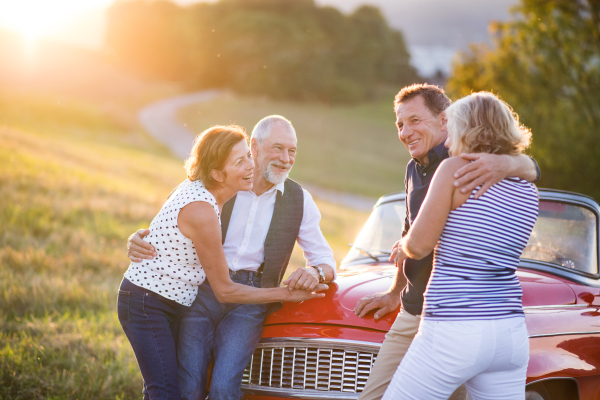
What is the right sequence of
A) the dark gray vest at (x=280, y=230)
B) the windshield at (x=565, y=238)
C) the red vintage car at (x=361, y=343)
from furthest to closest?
the windshield at (x=565, y=238) < the dark gray vest at (x=280, y=230) < the red vintage car at (x=361, y=343)

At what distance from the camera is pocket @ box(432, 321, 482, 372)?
2148 mm

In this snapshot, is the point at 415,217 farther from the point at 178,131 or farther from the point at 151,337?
the point at 178,131

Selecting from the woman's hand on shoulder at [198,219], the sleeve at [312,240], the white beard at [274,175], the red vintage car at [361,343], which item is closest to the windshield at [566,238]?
the red vintage car at [361,343]

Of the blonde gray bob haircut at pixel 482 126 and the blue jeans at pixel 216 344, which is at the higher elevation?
the blonde gray bob haircut at pixel 482 126

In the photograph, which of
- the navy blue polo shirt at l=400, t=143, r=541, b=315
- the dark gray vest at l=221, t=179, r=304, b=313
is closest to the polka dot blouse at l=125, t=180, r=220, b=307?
→ the dark gray vest at l=221, t=179, r=304, b=313

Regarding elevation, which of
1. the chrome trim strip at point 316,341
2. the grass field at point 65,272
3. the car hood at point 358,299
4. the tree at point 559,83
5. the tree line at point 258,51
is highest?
the tree line at point 258,51

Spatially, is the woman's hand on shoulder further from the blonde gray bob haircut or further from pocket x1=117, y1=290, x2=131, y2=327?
the blonde gray bob haircut

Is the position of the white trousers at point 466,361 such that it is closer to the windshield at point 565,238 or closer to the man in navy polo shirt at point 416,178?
the man in navy polo shirt at point 416,178

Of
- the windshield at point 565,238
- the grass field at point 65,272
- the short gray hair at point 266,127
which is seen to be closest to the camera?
the short gray hair at point 266,127

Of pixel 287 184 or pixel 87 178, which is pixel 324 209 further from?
pixel 287 184

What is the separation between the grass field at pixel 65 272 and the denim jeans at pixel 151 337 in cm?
161

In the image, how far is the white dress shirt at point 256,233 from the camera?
149 inches

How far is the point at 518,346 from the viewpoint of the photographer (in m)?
2.23

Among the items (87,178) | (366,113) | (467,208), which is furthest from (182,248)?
(366,113)
